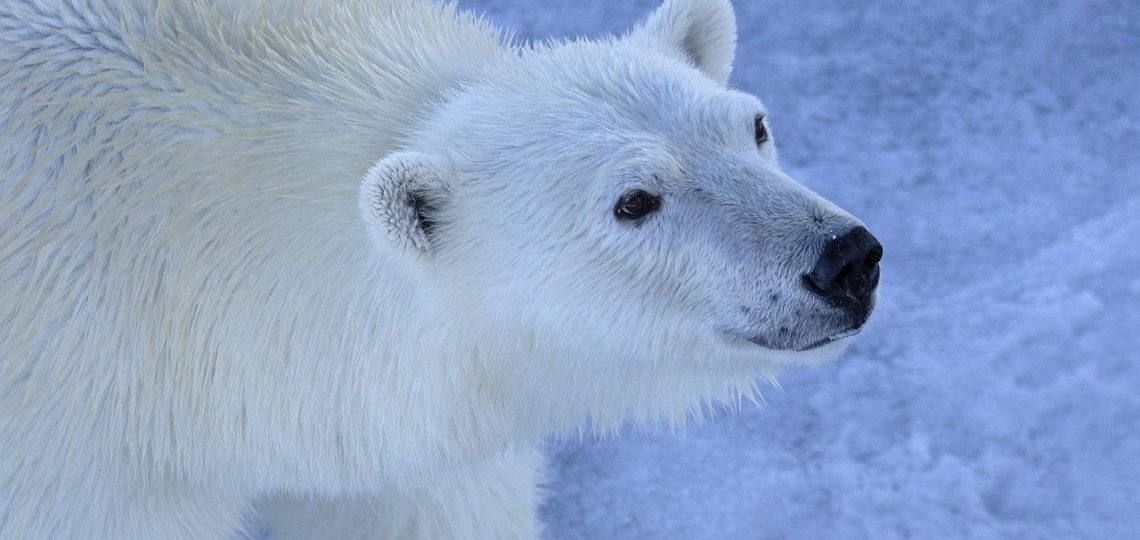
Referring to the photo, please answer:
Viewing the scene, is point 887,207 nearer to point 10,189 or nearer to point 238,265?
point 238,265

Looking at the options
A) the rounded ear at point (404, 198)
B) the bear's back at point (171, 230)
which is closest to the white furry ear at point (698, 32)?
the bear's back at point (171, 230)

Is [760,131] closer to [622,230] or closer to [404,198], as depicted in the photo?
[622,230]

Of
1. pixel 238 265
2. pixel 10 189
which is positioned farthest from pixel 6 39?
pixel 238 265

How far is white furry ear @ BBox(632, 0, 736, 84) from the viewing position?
2.29m

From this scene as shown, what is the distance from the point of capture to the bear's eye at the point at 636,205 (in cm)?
192

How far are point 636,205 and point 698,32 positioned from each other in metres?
0.55

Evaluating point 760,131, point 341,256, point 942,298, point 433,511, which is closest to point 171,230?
point 341,256

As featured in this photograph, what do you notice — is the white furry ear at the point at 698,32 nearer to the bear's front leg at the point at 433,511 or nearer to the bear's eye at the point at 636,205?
the bear's eye at the point at 636,205

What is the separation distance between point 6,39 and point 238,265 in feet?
1.82

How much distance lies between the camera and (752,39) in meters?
4.53

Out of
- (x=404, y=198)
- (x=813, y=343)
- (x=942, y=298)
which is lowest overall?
(x=942, y=298)

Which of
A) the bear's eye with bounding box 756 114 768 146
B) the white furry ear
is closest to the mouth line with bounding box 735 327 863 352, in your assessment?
the bear's eye with bounding box 756 114 768 146

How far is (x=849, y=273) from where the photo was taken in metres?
1.85

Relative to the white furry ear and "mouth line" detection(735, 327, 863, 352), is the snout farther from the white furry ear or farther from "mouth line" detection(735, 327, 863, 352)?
the white furry ear
